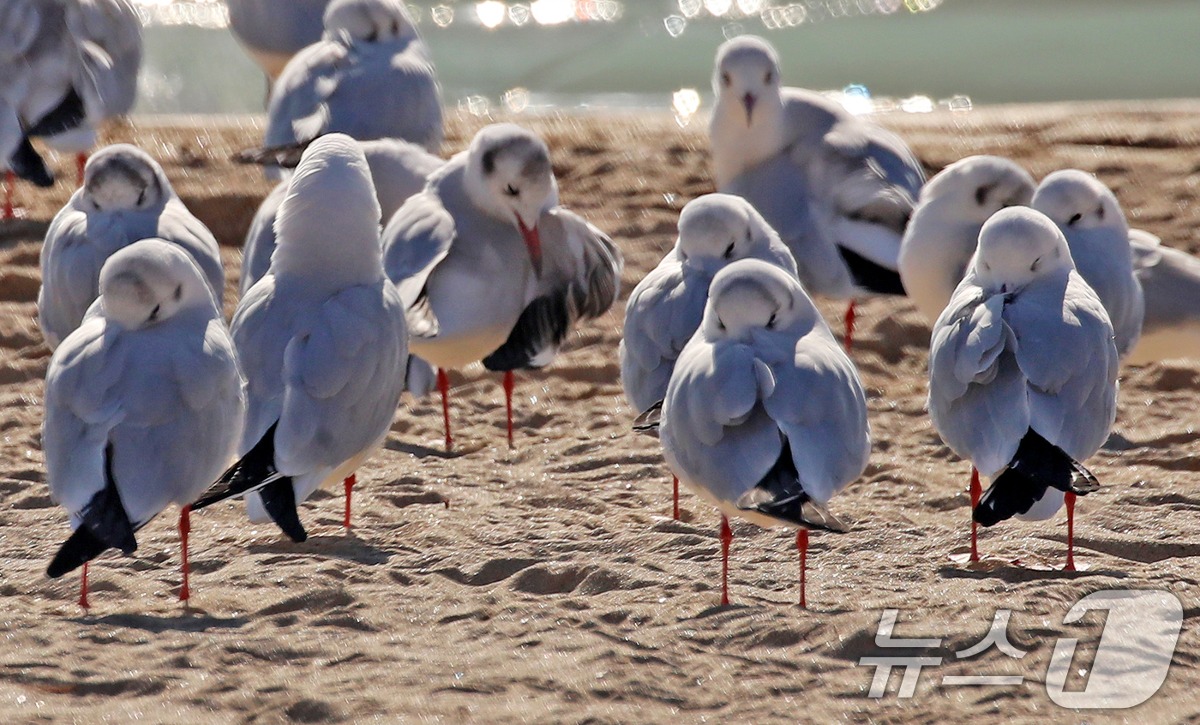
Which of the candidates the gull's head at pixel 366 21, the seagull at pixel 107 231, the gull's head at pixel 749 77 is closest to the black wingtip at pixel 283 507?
the seagull at pixel 107 231

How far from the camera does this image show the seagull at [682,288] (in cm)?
511

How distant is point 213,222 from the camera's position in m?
8.16

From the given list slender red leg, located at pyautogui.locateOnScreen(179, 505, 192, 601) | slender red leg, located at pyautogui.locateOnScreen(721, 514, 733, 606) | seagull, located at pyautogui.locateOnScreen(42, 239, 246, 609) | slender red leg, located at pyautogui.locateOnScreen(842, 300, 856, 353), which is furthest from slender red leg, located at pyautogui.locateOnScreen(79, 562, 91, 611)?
slender red leg, located at pyautogui.locateOnScreen(842, 300, 856, 353)

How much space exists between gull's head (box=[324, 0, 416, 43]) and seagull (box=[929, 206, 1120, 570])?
12.8 ft

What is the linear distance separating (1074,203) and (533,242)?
194 centimetres

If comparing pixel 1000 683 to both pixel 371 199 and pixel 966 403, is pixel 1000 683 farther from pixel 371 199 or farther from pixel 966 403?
pixel 371 199

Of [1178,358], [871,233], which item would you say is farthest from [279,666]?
[1178,358]

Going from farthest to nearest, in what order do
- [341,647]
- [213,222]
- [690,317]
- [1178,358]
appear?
[213,222] < [1178,358] < [690,317] < [341,647]

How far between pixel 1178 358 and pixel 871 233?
1300 mm

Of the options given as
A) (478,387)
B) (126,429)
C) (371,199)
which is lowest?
(478,387)

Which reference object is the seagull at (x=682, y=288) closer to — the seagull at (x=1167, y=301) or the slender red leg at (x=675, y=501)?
the slender red leg at (x=675, y=501)

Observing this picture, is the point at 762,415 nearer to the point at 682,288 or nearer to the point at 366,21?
the point at 682,288

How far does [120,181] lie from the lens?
5805 mm

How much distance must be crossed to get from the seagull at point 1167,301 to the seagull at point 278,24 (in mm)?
4995
